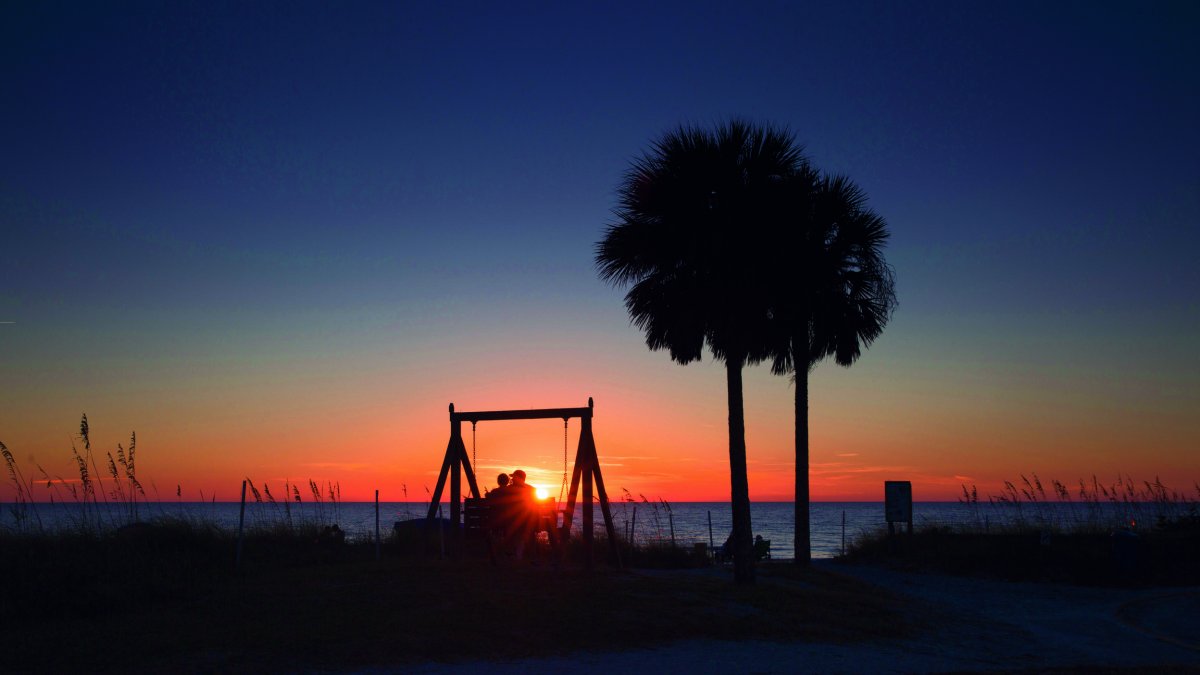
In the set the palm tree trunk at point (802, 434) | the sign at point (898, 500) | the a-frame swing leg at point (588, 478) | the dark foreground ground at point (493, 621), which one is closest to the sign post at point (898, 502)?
the sign at point (898, 500)

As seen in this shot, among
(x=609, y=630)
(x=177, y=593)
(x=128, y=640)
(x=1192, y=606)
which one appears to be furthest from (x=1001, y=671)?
(x=177, y=593)

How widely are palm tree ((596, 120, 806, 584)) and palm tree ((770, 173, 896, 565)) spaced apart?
3.05 metres

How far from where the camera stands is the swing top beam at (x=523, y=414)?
64.8 ft

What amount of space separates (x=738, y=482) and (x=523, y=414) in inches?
194

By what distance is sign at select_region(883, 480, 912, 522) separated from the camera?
2933cm

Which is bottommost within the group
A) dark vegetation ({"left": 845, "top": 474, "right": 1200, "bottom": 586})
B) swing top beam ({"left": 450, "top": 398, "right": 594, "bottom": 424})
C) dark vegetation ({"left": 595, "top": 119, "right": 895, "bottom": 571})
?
dark vegetation ({"left": 845, "top": 474, "right": 1200, "bottom": 586})

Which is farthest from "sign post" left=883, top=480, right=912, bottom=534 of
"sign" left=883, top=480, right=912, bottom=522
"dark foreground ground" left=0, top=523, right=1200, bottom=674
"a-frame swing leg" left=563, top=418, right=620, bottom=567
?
"a-frame swing leg" left=563, top=418, right=620, bottom=567

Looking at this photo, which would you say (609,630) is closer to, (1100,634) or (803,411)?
(1100,634)

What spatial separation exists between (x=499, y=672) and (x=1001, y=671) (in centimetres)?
633

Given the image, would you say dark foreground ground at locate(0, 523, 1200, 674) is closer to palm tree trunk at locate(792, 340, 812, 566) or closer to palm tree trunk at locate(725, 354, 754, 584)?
palm tree trunk at locate(725, 354, 754, 584)

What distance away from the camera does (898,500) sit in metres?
29.5

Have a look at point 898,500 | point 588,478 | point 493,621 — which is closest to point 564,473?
point 588,478

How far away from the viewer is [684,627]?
45.1 feet

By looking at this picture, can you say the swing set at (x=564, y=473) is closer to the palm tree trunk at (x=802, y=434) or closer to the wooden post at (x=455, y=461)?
the wooden post at (x=455, y=461)
